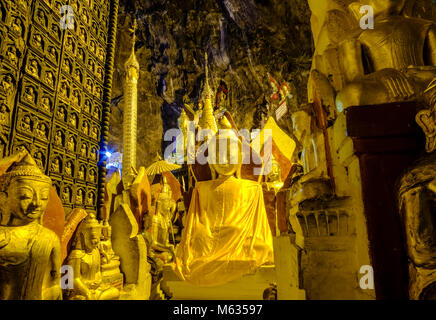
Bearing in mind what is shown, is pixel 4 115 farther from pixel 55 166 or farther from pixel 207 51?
pixel 207 51

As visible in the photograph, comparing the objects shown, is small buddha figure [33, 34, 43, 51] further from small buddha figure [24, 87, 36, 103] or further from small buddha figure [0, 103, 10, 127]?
small buddha figure [0, 103, 10, 127]

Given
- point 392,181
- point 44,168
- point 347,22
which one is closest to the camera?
point 392,181

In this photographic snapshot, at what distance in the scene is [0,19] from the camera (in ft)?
7.34

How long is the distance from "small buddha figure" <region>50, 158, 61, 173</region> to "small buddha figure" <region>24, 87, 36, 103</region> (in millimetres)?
625

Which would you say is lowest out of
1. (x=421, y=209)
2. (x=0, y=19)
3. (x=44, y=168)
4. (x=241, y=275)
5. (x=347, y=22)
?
(x=241, y=275)

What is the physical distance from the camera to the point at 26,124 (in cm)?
244

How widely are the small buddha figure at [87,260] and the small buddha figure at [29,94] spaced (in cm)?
130

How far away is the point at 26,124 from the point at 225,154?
2756 mm

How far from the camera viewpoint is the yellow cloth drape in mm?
3479

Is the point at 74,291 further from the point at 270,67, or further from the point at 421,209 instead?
the point at 270,67

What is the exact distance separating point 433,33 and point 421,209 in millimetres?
1289

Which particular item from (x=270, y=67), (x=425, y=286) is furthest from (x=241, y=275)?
(x=270, y=67)

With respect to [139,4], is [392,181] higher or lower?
lower

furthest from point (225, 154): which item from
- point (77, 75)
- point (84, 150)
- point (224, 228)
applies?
point (77, 75)
